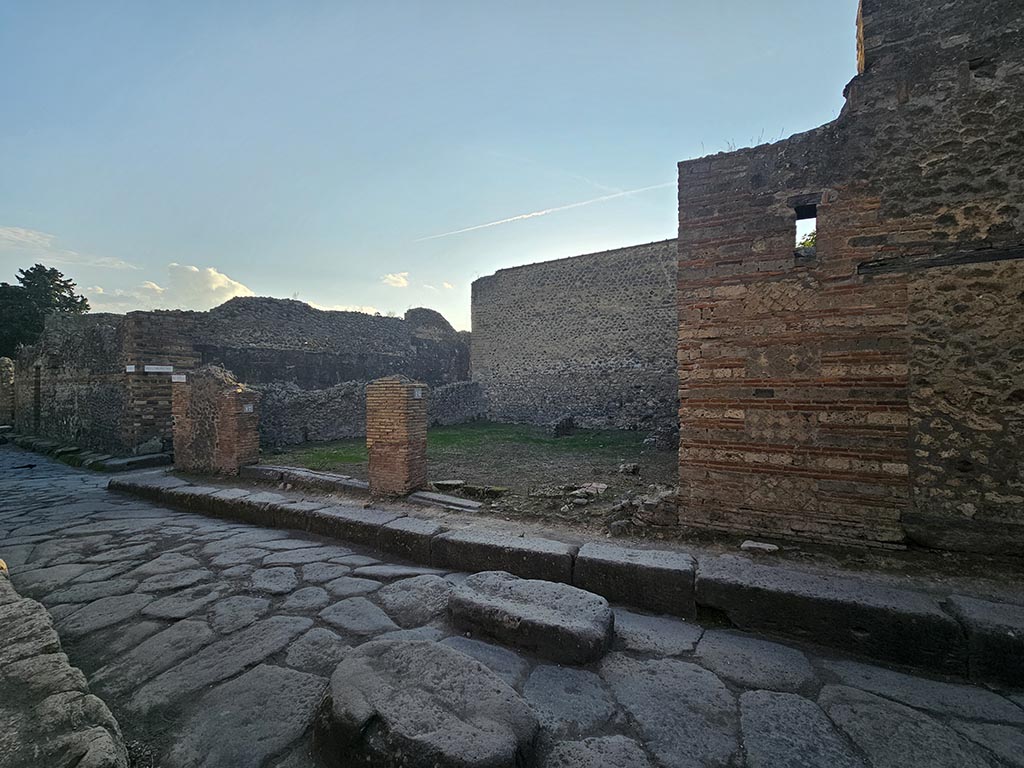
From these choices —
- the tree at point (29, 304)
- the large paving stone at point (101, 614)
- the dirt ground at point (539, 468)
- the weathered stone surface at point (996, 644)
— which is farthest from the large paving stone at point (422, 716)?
the tree at point (29, 304)

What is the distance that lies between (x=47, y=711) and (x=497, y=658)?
1817 millimetres

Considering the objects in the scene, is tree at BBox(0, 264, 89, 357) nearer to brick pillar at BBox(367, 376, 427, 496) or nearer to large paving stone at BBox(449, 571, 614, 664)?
brick pillar at BBox(367, 376, 427, 496)

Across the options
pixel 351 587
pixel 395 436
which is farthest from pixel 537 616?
pixel 395 436

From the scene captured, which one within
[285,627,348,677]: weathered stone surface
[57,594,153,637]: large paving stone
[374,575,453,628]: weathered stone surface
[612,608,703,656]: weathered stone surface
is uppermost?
[285,627,348,677]: weathered stone surface

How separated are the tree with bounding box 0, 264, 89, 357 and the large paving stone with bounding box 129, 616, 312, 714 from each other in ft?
88.9

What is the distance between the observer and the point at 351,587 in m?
3.32

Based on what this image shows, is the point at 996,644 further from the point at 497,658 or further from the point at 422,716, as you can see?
the point at 422,716

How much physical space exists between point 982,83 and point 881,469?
3002 millimetres

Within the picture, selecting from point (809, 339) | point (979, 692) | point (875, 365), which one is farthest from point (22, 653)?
point (875, 365)

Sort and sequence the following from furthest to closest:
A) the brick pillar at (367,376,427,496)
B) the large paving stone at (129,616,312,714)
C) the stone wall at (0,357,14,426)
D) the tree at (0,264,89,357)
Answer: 1. the tree at (0,264,89,357)
2. the stone wall at (0,357,14,426)
3. the brick pillar at (367,376,427,496)
4. the large paving stone at (129,616,312,714)

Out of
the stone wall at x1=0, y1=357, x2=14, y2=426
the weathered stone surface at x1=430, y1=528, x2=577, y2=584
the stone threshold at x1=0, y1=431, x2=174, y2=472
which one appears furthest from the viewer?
the stone wall at x1=0, y1=357, x2=14, y2=426

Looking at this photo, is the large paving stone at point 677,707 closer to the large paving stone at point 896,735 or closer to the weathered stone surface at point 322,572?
the large paving stone at point 896,735

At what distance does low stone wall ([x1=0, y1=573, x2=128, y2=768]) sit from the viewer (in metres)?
1.45

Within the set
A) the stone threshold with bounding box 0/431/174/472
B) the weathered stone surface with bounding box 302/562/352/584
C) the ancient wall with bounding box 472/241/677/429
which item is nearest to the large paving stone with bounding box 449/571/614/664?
the weathered stone surface with bounding box 302/562/352/584
